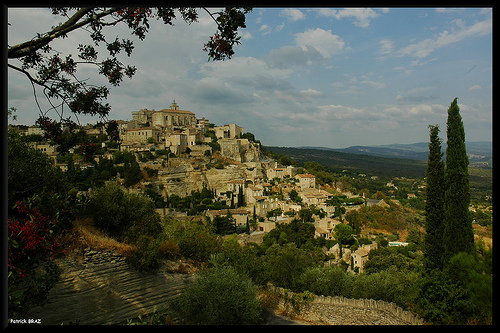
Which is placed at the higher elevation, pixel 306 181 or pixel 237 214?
pixel 306 181

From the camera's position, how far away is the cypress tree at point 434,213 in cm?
710

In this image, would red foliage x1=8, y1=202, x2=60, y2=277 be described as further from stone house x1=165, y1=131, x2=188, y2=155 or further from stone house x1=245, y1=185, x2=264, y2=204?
stone house x1=165, y1=131, x2=188, y2=155

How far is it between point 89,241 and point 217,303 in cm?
312

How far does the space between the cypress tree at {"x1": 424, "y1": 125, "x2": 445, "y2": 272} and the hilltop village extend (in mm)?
15588

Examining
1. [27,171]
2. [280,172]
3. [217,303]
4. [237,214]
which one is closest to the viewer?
[217,303]

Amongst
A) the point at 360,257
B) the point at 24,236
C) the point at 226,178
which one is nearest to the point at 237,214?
the point at 226,178

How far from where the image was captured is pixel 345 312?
266 inches

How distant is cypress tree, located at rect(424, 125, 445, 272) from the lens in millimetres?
7096

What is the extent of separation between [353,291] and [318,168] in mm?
45944

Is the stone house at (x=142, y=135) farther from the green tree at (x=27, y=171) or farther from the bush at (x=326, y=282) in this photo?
the green tree at (x=27, y=171)

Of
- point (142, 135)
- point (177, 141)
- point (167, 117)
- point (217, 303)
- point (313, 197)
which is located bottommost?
point (313, 197)

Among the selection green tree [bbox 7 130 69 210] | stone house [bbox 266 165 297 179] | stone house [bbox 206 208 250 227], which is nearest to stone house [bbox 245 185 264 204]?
stone house [bbox 206 208 250 227]

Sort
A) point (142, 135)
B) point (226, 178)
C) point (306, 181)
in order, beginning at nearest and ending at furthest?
point (226, 178)
point (306, 181)
point (142, 135)

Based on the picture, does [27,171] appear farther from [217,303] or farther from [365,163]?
[365,163]
